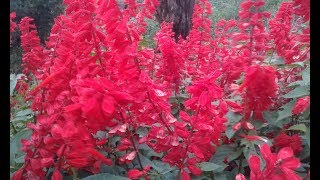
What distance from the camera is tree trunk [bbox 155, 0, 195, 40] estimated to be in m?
6.81

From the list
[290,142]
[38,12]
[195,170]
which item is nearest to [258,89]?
[290,142]

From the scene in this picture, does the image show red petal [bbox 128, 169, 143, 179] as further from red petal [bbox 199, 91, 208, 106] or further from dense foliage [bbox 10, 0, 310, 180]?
red petal [bbox 199, 91, 208, 106]

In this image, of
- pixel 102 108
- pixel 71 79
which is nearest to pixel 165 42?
pixel 71 79

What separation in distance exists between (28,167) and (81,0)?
2.57 ft

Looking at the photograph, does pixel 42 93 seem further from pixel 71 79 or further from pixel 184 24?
pixel 184 24

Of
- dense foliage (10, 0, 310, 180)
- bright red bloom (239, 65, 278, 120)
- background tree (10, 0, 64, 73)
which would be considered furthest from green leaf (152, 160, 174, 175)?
background tree (10, 0, 64, 73)

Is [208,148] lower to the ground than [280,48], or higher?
lower

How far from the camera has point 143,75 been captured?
63.3 inches

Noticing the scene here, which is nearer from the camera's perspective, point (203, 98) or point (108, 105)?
point (108, 105)

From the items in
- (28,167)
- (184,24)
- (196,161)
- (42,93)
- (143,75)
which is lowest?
(184,24)

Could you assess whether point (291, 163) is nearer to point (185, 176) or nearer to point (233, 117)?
point (185, 176)

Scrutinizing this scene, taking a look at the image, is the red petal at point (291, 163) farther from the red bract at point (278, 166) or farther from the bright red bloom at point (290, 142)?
the bright red bloom at point (290, 142)

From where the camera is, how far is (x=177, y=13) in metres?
6.87

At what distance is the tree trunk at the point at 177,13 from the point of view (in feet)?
22.4
